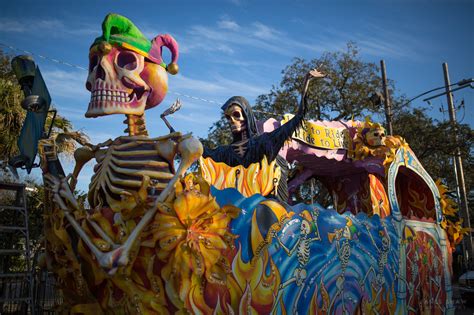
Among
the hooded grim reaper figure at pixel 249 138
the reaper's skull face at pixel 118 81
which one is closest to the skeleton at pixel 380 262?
the hooded grim reaper figure at pixel 249 138

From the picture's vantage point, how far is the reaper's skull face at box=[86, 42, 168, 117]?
399cm

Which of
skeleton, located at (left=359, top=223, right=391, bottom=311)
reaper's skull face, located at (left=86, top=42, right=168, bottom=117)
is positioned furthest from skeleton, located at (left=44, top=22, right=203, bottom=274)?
skeleton, located at (left=359, top=223, right=391, bottom=311)

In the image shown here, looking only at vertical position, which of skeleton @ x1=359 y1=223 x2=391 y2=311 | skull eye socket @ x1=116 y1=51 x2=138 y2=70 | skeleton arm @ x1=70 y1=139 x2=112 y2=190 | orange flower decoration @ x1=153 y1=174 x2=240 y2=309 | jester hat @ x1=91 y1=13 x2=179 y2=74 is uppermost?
jester hat @ x1=91 y1=13 x2=179 y2=74

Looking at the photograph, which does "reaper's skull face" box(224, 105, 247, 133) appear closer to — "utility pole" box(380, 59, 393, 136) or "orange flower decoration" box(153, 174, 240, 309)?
"orange flower decoration" box(153, 174, 240, 309)

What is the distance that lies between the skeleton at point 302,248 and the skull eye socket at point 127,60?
1.91 metres

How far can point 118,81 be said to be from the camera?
4059 millimetres

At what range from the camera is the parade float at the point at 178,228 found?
139 inches

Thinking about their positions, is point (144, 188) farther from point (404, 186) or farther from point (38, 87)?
point (404, 186)

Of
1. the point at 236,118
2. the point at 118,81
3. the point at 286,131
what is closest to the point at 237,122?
A: the point at 236,118

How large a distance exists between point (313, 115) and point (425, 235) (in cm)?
900

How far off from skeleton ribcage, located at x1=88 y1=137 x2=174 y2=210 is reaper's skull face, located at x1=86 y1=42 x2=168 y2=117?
30cm

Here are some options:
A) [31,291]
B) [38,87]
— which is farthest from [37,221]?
[38,87]

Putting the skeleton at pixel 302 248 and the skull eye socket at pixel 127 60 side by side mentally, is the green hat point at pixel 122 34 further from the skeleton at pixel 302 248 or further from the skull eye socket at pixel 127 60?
the skeleton at pixel 302 248

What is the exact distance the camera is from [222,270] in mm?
3764
